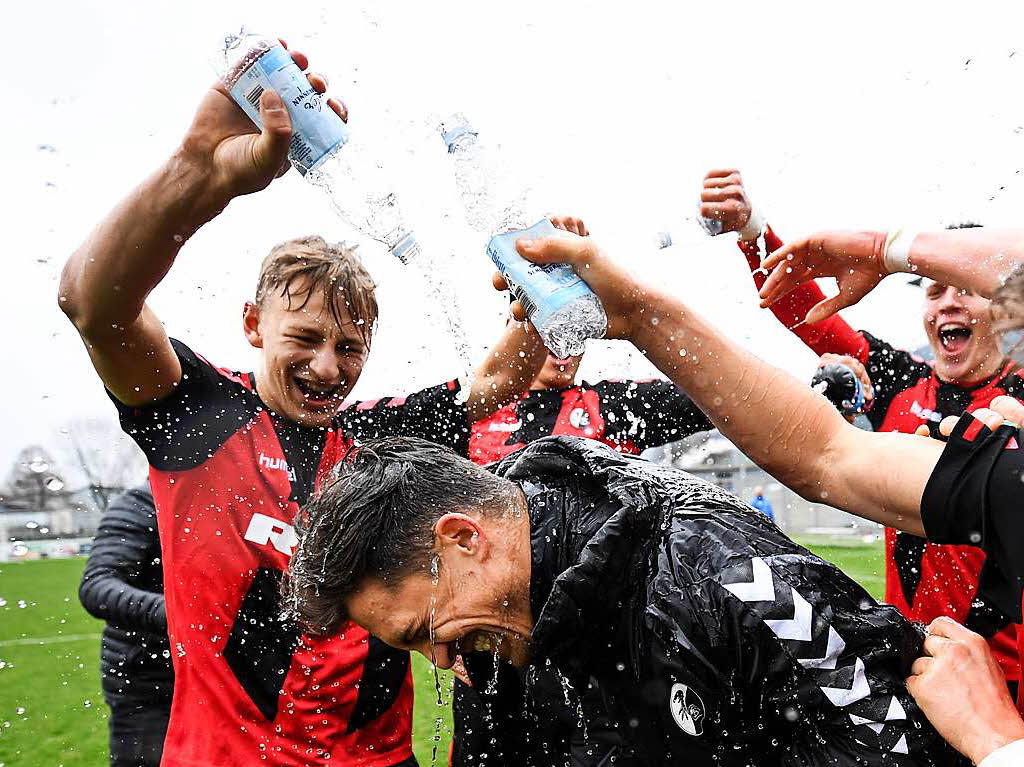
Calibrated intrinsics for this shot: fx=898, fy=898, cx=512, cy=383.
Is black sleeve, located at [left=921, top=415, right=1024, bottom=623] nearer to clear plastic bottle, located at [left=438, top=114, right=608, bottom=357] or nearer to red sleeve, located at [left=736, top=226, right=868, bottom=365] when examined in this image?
clear plastic bottle, located at [left=438, top=114, right=608, bottom=357]

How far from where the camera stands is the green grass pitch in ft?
29.3

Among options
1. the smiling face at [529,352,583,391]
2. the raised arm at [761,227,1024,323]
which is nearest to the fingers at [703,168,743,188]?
Answer: the raised arm at [761,227,1024,323]

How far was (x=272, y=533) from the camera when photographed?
10.4 feet

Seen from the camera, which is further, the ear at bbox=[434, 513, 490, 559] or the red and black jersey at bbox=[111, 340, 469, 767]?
the red and black jersey at bbox=[111, 340, 469, 767]

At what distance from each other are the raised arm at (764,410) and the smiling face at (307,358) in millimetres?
1228

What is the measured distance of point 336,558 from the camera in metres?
2.40

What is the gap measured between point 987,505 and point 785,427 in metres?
0.55

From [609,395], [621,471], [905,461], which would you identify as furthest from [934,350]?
[621,471]

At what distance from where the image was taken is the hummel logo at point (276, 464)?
10.7 ft

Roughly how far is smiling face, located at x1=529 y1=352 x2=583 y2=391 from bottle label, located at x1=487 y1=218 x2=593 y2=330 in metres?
3.00

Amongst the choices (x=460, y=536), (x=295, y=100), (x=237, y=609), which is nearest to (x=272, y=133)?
(x=295, y=100)

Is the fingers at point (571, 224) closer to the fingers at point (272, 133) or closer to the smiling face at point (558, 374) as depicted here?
the fingers at point (272, 133)

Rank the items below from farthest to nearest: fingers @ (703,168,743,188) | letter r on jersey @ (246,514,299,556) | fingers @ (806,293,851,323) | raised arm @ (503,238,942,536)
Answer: fingers @ (703,168,743,188), letter r on jersey @ (246,514,299,556), fingers @ (806,293,851,323), raised arm @ (503,238,942,536)

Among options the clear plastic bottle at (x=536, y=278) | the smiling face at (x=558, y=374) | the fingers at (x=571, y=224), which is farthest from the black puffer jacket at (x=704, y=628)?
the smiling face at (x=558, y=374)
